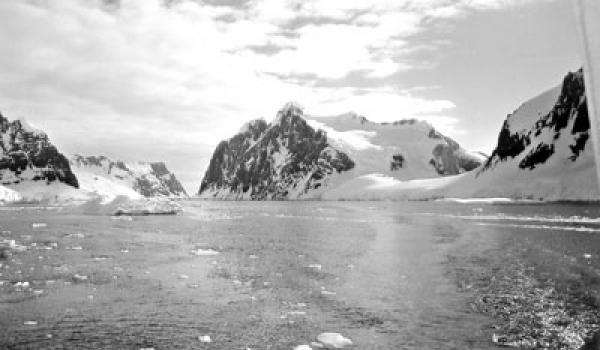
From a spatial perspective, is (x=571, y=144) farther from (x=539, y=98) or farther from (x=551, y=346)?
(x=551, y=346)

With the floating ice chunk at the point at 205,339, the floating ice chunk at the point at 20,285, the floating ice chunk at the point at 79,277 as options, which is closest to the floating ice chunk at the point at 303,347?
the floating ice chunk at the point at 205,339

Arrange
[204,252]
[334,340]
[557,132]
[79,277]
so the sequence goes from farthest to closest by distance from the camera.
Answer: [557,132] < [204,252] < [79,277] < [334,340]

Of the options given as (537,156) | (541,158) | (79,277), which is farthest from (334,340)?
(537,156)

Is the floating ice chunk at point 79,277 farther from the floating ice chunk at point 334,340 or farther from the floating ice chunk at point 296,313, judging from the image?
the floating ice chunk at point 334,340

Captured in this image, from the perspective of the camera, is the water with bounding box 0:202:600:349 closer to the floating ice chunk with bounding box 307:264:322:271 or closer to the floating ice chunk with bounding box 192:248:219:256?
the floating ice chunk with bounding box 307:264:322:271

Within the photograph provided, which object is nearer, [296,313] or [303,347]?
[303,347]

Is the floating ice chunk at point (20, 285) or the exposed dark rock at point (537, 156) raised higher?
the exposed dark rock at point (537, 156)

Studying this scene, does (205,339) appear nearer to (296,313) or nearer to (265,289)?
(296,313)

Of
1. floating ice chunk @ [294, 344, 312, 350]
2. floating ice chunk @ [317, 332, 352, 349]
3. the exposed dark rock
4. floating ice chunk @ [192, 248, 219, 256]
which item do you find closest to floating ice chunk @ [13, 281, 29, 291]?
floating ice chunk @ [192, 248, 219, 256]
